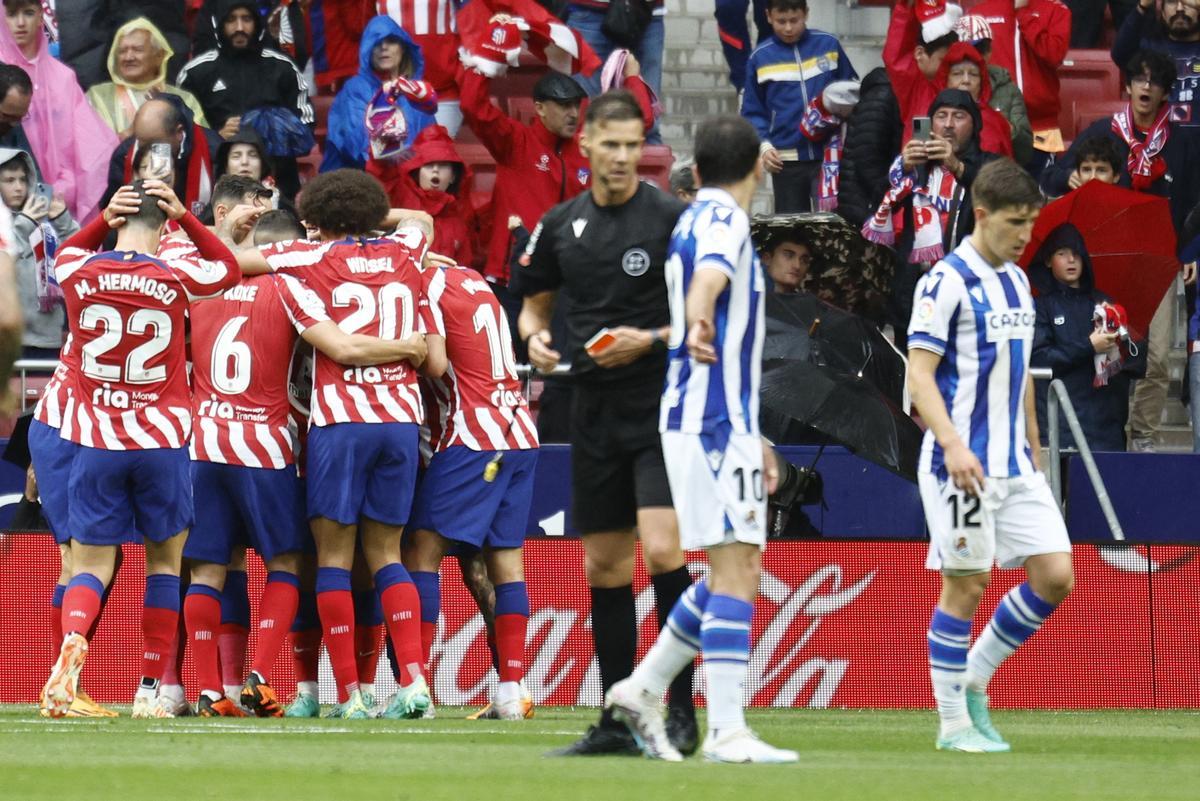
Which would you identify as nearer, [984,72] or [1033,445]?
[1033,445]

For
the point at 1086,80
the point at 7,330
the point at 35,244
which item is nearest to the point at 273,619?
the point at 7,330

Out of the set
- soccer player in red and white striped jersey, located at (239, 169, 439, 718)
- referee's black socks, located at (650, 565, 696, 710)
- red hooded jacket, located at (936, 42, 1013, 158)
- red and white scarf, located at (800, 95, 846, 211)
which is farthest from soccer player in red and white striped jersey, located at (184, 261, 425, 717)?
red hooded jacket, located at (936, 42, 1013, 158)

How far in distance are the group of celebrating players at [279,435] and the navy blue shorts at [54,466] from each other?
0.03 feet

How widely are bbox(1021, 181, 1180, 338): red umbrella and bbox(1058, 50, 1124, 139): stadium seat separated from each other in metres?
3.82

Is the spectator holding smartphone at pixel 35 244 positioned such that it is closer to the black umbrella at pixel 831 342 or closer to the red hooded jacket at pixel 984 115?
the black umbrella at pixel 831 342

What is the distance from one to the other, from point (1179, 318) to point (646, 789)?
11.0m

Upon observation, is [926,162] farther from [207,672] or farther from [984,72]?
[207,672]

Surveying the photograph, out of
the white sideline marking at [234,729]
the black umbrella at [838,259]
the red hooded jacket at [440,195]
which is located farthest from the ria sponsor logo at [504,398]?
the red hooded jacket at [440,195]

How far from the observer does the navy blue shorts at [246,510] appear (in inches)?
385

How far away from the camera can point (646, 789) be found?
6.02 meters

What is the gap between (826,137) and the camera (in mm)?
15094

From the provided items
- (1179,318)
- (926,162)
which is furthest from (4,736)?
(1179,318)

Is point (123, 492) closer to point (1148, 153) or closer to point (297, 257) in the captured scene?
point (297, 257)

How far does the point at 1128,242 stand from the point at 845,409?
12.4 ft
